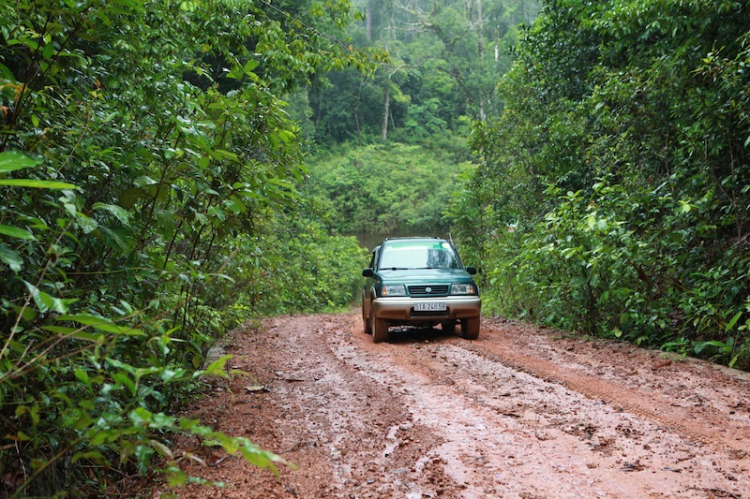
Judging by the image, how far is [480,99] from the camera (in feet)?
170

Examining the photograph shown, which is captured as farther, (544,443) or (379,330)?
(379,330)

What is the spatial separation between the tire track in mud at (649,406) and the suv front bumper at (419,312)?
172cm

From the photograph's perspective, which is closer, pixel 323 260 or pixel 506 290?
pixel 506 290

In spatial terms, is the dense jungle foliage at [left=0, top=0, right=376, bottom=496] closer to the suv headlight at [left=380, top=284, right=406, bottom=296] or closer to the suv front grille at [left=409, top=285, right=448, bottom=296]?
the suv headlight at [left=380, top=284, right=406, bottom=296]

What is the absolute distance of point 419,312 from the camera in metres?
9.08

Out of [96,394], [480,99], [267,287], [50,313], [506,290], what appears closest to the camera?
[50,313]

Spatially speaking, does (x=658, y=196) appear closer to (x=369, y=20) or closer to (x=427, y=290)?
(x=427, y=290)

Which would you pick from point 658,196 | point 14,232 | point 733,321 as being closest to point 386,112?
point 658,196

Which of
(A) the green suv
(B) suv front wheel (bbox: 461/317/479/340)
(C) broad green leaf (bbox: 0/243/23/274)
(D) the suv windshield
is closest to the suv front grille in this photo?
(A) the green suv

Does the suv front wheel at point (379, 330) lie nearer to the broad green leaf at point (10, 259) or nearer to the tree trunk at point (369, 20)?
the broad green leaf at point (10, 259)

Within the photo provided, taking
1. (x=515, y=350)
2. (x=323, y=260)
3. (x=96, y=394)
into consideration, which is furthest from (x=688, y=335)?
(x=323, y=260)

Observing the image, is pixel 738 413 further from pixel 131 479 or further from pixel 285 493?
pixel 131 479

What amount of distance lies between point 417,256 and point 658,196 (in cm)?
407

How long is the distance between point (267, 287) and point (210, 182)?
15.1ft
